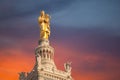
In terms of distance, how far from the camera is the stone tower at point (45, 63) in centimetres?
10931

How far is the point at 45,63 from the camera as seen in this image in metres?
114

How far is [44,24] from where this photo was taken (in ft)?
404

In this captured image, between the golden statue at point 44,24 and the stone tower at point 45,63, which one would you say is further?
the golden statue at point 44,24

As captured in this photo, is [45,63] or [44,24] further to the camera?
[44,24]

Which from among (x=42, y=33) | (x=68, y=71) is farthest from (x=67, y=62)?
(x=42, y=33)

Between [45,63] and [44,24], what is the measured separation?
14.5 meters

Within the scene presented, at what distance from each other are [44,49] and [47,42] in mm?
4285

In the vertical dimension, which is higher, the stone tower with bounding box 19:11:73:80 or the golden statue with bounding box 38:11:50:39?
the golden statue with bounding box 38:11:50:39

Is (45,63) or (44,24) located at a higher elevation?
(44,24)

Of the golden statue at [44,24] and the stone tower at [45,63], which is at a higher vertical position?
the golden statue at [44,24]

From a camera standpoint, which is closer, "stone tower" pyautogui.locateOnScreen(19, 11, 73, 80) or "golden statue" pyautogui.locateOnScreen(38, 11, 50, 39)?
"stone tower" pyautogui.locateOnScreen(19, 11, 73, 80)

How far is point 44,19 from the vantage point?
124 meters

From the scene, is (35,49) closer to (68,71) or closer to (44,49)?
(44,49)

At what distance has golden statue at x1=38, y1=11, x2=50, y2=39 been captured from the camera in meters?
122
